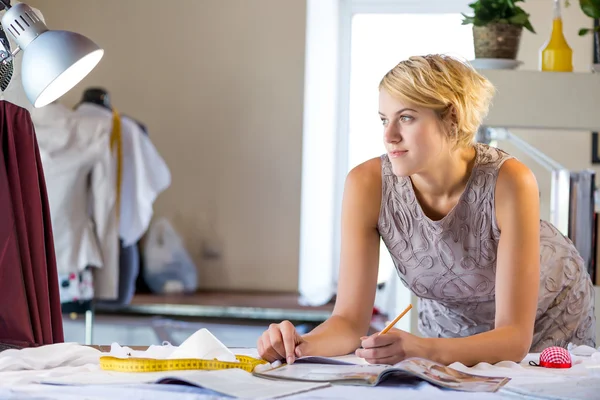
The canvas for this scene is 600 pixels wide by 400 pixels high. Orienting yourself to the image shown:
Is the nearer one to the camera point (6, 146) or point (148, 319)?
point (6, 146)

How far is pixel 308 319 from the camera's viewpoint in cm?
390

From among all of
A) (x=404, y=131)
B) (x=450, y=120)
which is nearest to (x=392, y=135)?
(x=404, y=131)

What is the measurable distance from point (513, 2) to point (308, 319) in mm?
1872

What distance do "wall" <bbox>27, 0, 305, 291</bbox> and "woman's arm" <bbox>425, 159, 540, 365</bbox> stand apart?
3164 mm

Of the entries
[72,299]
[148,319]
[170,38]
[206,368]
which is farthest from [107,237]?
[206,368]

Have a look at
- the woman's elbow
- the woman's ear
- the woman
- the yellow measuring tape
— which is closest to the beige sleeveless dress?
the woman

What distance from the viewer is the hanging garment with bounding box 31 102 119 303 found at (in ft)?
10.7

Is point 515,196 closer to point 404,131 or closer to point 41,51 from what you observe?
point 404,131

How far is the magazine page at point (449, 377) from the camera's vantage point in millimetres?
1038

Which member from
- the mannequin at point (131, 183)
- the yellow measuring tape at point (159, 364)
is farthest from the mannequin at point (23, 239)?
the mannequin at point (131, 183)

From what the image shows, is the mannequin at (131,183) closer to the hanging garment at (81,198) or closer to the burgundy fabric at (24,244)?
the hanging garment at (81,198)

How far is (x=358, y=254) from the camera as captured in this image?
162cm

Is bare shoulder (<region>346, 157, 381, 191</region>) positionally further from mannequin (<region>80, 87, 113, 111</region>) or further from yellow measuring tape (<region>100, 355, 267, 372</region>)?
mannequin (<region>80, 87, 113, 111</region>)

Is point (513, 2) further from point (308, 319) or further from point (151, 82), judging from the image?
point (151, 82)
